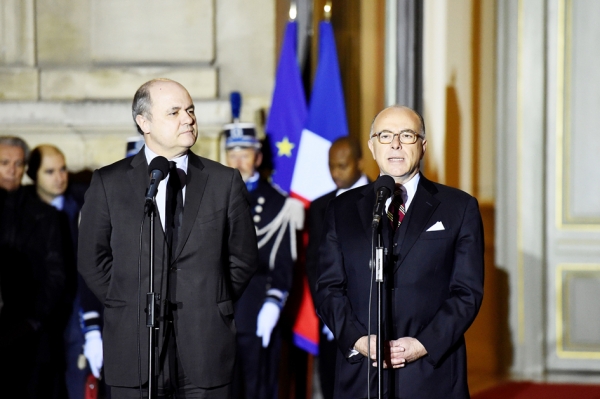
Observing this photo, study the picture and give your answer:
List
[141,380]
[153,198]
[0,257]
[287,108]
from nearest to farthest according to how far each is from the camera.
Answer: [153,198] → [141,380] → [0,257] → [287,108]

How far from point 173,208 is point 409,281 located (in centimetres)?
87

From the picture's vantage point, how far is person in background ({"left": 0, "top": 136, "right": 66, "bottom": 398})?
4.91 m

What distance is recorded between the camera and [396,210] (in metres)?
3.11

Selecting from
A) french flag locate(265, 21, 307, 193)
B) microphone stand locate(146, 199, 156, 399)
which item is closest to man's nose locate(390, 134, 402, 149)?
microphone stand locate(146, 199, 156, 399)

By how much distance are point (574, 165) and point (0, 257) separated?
4048mm

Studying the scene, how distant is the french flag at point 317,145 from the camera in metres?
5.49

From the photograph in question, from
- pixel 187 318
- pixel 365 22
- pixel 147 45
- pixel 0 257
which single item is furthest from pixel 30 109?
pixel 187 318

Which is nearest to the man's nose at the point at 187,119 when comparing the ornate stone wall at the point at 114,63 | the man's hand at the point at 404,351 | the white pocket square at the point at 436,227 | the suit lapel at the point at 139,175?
the suit lapel at the point at 139,175

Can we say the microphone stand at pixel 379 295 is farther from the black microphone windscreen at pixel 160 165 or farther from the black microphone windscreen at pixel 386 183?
the black microphone windscreen at pixel 160 165

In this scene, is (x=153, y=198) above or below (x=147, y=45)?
below

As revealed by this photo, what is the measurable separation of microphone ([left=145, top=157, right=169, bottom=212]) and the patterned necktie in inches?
31.5

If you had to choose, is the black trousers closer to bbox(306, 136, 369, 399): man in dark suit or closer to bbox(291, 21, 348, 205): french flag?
bbox(306, 136, 369, 399): man in dark suit

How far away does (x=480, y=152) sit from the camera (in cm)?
644

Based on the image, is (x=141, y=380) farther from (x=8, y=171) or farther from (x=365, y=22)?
(x=365, y=22)
